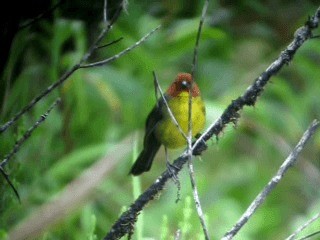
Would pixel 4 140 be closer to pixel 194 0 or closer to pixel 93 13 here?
pixel 93 13

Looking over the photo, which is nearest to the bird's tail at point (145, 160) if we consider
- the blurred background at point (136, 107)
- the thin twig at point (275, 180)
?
the blurred background at point (136, 107)

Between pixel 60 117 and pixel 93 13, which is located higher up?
pixel 93 13

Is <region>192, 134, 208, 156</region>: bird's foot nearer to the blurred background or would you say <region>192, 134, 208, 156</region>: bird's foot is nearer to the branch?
the branch

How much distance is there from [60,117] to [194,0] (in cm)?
92

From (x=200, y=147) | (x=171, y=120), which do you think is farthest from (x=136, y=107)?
(x=200, y=147)

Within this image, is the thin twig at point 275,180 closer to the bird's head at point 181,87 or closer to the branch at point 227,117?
the branch at point 227,117

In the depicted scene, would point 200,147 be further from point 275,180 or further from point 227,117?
point 275,180

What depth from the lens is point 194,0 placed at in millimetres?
3547

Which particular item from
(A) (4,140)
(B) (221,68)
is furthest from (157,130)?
(B) (221,68)

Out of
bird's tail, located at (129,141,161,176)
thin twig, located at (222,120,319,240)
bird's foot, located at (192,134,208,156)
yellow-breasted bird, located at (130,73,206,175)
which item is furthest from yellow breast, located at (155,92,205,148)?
thin twig, located at (222,120,319,240)

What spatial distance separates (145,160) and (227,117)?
4.42 feet

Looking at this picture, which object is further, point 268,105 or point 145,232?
point 268,105

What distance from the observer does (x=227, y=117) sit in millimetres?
1956

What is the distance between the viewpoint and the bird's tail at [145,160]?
3151 millimetres
